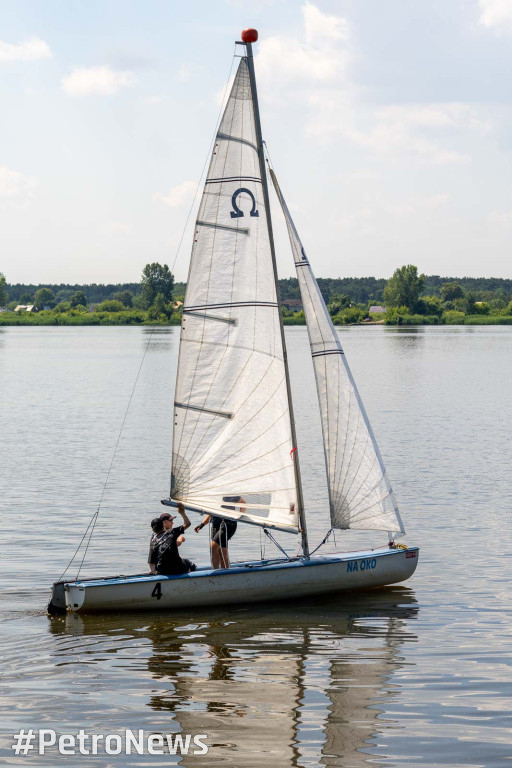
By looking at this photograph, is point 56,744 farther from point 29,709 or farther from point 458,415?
point 458,415

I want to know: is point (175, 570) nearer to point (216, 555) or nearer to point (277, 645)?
point (216, 555)

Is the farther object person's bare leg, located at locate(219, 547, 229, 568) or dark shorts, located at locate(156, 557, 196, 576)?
person's bare leg, located at locate(219, 547, 229, 568)

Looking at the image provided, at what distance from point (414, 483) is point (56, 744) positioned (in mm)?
21530

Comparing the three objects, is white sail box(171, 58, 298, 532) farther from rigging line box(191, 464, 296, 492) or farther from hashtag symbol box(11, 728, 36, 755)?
hashtag symbol box(11, 728, 36, 755)

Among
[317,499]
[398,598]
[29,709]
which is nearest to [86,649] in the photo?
[29,709]

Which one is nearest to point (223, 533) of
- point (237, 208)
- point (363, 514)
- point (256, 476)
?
point (256, 476)

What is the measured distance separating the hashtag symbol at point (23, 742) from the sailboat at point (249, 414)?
4.85m

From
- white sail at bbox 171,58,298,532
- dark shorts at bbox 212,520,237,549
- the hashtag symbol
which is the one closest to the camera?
the hashtag symbol

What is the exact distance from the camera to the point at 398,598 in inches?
782

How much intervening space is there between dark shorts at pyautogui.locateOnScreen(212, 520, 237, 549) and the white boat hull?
534 mm

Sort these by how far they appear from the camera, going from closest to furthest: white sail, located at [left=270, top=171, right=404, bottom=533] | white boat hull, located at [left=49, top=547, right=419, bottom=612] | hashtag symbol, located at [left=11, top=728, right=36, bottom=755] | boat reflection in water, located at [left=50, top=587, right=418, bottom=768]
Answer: hashtag symbol, located at [left=11, top=728, right=36, bottom=755]
boat reflection in water, located at [left=50, top=587, right=418, bottom=768]
white boat hull, located at [left=49, top=547, right=419, bottom=612]
white sail, located at [left=270, top=171, right=404, bottom=533]

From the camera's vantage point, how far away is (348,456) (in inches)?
776

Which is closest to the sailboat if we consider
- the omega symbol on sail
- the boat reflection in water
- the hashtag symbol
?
the omega symbol on sail

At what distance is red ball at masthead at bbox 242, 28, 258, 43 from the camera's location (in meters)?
17.9
